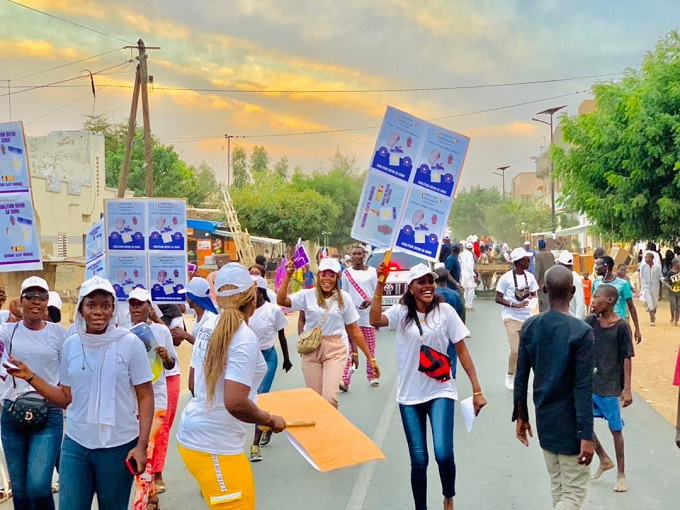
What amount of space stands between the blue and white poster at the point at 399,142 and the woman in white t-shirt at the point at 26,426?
2799mm

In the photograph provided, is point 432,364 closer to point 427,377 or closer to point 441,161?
point 427,377

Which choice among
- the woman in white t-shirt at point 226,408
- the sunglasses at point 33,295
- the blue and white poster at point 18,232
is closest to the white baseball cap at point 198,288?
the sunglasses at point 33,295

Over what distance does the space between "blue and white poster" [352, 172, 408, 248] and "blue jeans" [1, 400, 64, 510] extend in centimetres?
273

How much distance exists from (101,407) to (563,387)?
2492mm

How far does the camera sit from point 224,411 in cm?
377

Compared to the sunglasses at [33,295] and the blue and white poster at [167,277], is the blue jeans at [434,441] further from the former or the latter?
the blue and white poster at [167,277]

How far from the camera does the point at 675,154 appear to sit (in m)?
22.1

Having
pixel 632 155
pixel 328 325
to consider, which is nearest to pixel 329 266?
pixel 328 325

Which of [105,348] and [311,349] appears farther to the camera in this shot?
[311,349]

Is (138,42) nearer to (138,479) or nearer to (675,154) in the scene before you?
(675,154)

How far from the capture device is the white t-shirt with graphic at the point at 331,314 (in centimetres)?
759

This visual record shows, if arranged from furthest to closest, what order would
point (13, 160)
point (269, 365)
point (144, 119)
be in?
point (144, 119) → point (269, 365) → point (13, 160)

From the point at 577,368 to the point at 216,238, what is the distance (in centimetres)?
4208

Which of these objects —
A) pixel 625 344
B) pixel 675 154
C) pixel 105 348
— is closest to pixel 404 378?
pixel 625 344
